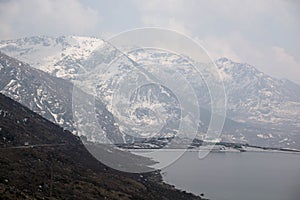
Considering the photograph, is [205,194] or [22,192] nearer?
[22,192]

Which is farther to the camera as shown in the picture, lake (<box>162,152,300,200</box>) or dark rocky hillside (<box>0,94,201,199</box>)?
lake (<box>162,152,300,200</box>)

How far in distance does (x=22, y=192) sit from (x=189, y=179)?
363 ft

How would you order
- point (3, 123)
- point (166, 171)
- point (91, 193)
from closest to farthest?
point (91, 193) → point (3, 123) → point (166, 171)

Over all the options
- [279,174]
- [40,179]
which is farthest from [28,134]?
[279,174]

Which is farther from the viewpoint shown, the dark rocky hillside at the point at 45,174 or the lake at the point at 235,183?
the lake at the point at 235,183

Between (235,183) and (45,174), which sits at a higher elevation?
(235,183)

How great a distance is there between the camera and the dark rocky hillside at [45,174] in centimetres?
6538

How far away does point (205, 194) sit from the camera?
425ft

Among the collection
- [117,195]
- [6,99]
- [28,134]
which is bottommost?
[117,195]

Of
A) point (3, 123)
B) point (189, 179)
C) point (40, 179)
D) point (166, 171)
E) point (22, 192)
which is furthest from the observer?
point (166, 171)

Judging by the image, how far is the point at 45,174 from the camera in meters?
80.4

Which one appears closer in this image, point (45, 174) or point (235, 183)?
point (45, 174)

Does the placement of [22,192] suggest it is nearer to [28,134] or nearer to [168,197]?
[168,197]

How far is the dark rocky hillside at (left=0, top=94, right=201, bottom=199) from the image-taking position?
2574 inches
